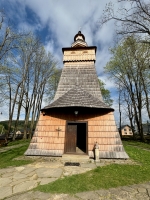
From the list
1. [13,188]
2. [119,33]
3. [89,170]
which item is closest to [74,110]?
[89,170]

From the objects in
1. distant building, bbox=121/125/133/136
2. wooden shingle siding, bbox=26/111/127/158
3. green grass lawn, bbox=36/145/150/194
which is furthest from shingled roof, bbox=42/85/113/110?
distant building, bbox=121/125/133/136

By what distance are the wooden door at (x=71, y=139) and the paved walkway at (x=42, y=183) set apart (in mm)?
2466

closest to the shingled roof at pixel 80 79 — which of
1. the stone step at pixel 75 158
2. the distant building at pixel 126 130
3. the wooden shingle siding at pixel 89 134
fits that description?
the wooden shingle siding at pixel 89 134

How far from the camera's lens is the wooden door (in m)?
8.41

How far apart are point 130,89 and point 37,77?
584 inches

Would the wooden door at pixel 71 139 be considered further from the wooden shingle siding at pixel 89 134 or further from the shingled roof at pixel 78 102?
the shingled roof at pixel 78 102

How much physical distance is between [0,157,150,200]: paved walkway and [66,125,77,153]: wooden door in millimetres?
2466

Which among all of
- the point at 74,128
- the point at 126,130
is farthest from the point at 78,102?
the point at 126,130

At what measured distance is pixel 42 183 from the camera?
14.4 ft

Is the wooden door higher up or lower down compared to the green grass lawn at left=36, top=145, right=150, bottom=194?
higher up

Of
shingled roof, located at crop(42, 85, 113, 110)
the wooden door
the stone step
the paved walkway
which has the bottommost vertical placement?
the paved walkway

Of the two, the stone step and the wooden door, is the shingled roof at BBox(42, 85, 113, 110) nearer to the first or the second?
the wooden door

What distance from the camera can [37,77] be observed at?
2033 centimetres

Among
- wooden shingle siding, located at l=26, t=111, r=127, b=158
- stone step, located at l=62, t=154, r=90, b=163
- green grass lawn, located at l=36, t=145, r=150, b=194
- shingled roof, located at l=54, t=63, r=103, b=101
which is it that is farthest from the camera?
shingled roof, located at l=54, t=63, r=103, b=101
